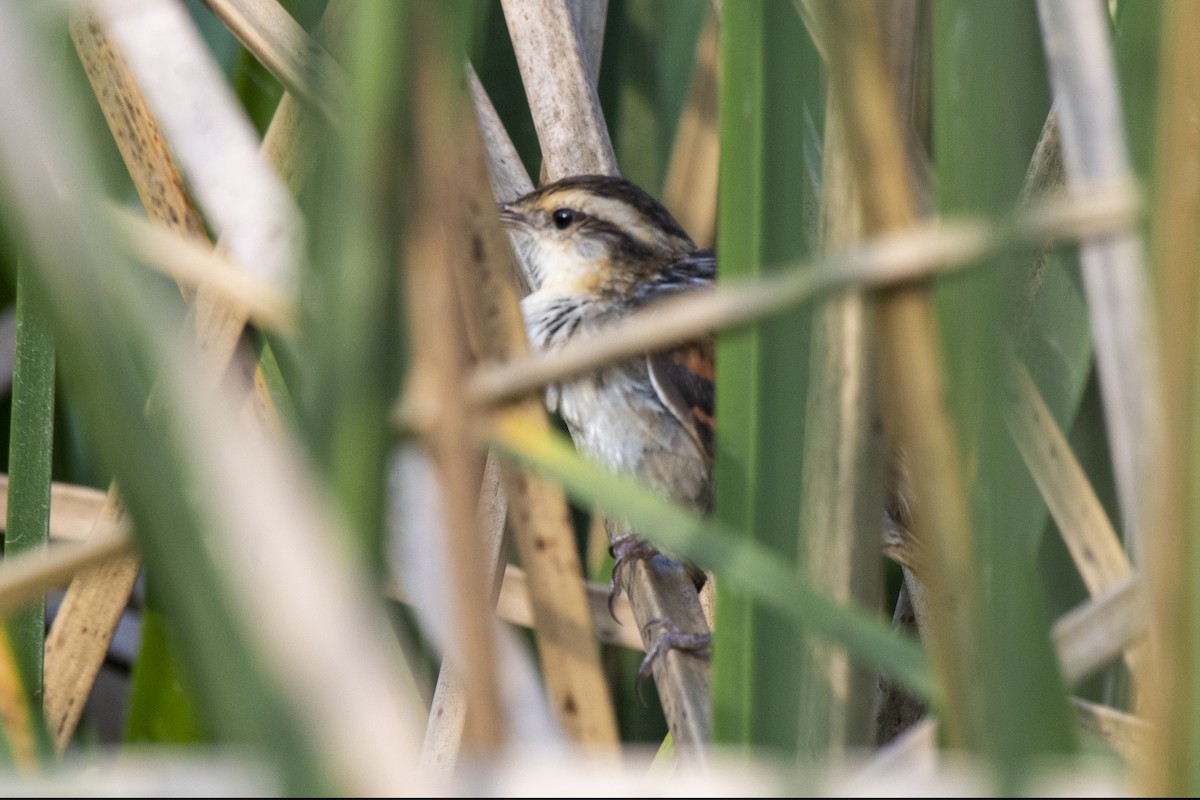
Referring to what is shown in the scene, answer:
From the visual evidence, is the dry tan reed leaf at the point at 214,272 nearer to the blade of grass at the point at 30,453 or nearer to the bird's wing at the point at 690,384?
the blade of grass at the point at 30,453

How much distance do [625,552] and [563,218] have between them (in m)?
0.72

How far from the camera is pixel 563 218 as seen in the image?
2.46 meters

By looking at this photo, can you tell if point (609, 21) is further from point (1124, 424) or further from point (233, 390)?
point (1124, 424)

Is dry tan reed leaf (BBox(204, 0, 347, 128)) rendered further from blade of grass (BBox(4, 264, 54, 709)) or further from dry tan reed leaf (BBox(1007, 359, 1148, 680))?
dry tan reed leaf (BBox(1007, 359, 1148, 680))

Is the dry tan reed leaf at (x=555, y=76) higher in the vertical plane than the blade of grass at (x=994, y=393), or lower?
higher

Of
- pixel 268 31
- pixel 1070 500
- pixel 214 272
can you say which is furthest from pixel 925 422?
pixel 268 31

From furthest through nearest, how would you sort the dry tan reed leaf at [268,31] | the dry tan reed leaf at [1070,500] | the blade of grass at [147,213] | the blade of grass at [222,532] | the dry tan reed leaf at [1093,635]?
the blade of grass at [147,213]
the dry tan reed leaf at [268,31]
the dry tan reed leaf at [1070,500]
the dry tan reed leaf at [1093,635]
the blade of grass at [222,532]

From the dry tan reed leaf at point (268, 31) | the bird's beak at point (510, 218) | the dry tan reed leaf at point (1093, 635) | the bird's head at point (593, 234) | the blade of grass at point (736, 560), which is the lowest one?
the dry tan reed leaf at point (1093, 635)

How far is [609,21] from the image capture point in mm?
2473

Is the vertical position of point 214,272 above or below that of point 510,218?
below

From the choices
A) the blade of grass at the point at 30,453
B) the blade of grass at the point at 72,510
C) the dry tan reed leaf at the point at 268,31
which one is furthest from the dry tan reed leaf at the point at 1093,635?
the blade of grass at the point at 72,510

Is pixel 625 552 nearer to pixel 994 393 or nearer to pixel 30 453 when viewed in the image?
pixel 30 453

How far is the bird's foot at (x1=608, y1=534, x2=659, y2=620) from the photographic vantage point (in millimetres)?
2162

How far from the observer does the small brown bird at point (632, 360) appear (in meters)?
2.28
